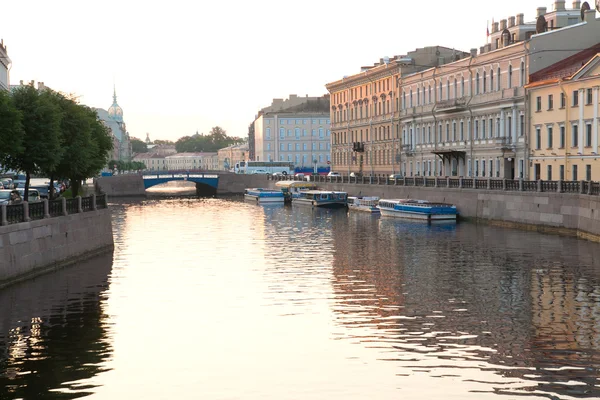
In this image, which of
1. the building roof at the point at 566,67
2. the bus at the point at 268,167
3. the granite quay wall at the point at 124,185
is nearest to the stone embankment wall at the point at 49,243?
the building roof at the point at 566,67

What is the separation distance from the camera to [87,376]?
69.3 feet

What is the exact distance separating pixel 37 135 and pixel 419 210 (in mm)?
32701

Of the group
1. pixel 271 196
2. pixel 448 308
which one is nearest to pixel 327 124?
pixel 271 196

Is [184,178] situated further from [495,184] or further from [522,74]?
[495,184]

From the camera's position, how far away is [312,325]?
87.8ft

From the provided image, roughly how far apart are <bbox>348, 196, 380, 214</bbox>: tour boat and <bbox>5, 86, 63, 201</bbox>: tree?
4144 cm

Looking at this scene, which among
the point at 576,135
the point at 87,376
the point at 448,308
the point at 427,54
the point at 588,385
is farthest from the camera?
the point at 427,54

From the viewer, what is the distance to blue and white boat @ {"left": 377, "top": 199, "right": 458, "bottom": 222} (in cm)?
6812

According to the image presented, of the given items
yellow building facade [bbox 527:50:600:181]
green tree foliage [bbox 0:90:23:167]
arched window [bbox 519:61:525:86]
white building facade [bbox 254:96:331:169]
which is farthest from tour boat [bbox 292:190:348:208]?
white building facade [bbox 254:96:331:169]

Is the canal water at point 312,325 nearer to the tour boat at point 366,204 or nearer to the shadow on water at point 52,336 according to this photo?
the shadow on water at point 52,336

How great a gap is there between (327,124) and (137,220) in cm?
10116

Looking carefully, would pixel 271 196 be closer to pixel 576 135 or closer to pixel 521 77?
pixel 521 77

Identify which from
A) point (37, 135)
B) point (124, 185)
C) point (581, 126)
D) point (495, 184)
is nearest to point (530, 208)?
point (495, 184)

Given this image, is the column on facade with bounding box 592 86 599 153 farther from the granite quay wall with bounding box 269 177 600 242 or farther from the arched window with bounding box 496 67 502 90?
the arched window with bounding box 496 67 502 90
